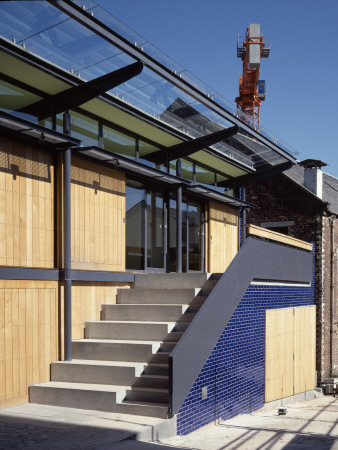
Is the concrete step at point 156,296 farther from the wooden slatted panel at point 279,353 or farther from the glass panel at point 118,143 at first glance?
the wooden slatted panel at point 279,353

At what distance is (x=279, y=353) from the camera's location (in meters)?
13.5

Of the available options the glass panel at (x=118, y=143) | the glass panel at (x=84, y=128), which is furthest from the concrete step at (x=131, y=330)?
the glass panel at (x=118, y=143)

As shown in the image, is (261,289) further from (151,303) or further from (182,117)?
(182,117)

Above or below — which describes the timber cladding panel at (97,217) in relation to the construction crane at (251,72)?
below

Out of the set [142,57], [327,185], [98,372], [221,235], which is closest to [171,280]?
[98,372]

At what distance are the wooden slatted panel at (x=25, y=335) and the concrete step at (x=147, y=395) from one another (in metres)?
1.71

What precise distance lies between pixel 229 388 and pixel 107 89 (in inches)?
226

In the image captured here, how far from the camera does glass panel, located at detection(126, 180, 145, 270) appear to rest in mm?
12195

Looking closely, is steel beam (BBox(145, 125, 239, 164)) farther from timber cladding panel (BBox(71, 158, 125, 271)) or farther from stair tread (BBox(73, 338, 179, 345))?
stair tread (BBox(73, 338, 179, 345))

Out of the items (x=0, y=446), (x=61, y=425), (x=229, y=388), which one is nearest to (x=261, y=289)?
(x=229, y=388)

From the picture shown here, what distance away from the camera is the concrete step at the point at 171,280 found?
35.3 feet

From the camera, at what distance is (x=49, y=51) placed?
8.61 meters

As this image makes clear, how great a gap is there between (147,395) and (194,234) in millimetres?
7502

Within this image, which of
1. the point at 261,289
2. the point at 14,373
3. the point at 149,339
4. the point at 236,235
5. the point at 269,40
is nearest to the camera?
the point at 14,373
